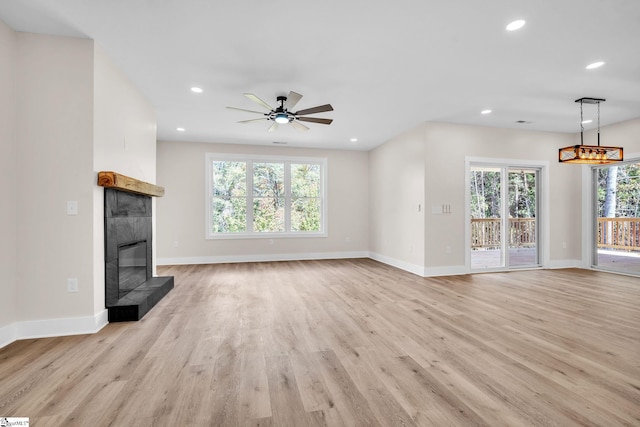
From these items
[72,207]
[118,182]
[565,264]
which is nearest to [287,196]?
[118,182]

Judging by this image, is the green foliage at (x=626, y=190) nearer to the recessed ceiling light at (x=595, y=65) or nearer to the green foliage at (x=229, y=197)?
the recessed ceiling light at (x=595, y=65)

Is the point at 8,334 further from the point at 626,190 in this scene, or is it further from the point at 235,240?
the point at 626,190

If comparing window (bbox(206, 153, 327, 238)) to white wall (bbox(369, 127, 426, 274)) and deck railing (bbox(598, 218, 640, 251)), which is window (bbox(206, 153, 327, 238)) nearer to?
white wall (bbox(369, 127, 426, 274))

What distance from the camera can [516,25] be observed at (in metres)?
2.54

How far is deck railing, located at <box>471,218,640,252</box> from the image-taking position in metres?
5.71

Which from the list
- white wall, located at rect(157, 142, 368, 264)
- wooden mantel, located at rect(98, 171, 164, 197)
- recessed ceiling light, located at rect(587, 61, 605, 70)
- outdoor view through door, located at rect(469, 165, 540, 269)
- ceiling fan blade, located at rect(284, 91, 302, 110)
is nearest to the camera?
wooden mantel, located at rect(98, 171, 164, 197)

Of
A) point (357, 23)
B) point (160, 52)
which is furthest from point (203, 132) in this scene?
point (357, 23)

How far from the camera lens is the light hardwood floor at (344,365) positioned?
1645 millimetres

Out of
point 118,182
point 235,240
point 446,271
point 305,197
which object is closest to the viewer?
point 118,182

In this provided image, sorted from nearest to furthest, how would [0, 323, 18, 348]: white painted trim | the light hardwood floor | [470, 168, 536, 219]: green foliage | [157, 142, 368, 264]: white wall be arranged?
the light hardwood floor → [0, 323, 18, 348]: white painted trim → [470, 168, 536, 219]: green foliage → [157, 142, 368, 264]: white wall

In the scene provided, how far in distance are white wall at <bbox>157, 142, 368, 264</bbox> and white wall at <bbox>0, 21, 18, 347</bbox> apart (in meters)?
3.95

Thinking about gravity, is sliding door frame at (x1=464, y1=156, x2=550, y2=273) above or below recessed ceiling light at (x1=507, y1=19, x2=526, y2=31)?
below

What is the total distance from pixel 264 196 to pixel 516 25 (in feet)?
18.6

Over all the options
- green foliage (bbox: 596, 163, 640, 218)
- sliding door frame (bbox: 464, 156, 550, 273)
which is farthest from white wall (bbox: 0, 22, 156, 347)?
green foliage (bbox: 596, 163, 640, 218)
